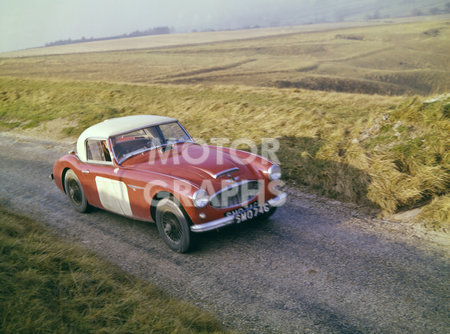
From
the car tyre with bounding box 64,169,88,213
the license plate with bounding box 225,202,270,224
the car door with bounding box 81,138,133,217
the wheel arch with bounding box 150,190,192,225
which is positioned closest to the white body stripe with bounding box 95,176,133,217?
the car door with bounding box 81,138,133,217

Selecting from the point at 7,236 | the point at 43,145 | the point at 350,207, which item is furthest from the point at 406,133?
the point at 43,145

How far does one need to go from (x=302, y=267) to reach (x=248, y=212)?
1.01 m

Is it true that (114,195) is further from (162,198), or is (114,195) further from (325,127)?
(325,127)

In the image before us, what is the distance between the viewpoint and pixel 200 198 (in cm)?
463

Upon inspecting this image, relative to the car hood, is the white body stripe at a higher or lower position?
lower

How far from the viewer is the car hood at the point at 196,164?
5.08 meters

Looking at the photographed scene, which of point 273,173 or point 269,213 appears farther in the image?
point 269,213

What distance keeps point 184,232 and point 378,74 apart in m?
39.9

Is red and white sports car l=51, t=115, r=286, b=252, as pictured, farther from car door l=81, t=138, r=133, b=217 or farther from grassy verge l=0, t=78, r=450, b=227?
grassy verge l=0, t=78, r=450, b=227

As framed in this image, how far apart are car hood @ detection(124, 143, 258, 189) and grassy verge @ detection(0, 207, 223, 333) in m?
1.51

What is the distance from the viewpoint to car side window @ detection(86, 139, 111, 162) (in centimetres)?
595

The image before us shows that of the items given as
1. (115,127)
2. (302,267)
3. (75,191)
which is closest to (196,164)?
(115,127)

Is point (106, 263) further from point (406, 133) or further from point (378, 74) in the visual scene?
point (378, 74)

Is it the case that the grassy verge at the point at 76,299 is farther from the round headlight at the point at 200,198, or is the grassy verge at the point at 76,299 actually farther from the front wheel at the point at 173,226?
the round headlight at the point at 200,198
